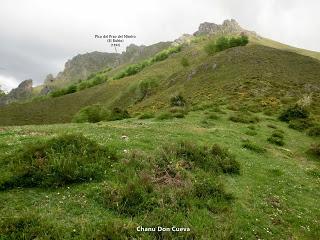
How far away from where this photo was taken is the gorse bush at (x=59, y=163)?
12445mm

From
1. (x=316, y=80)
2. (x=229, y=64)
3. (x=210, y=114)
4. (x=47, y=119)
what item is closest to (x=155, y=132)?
(x=210, y=114)

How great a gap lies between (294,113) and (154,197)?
33.9 metres

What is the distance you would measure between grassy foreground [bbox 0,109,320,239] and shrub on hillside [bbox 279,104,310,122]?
23.0 m

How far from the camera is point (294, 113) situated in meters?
41.8

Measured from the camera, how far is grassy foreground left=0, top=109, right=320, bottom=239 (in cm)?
1005

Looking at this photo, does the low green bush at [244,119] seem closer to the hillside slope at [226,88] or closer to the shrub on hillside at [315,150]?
the hillside slope at [226,88]

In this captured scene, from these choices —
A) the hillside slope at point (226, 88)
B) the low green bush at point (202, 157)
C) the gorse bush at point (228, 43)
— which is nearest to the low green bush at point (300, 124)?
the hillside slope at point (226, 88)

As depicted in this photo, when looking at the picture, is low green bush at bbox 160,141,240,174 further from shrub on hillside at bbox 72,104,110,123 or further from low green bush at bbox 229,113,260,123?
Result: shrub on hillside at bbox 72,104,110,123

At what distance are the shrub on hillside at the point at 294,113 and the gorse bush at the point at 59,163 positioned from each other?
1208 inches

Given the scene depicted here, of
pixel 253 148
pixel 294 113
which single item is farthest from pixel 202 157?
pixel 294 113

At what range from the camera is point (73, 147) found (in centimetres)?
1455

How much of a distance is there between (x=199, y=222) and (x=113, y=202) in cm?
274

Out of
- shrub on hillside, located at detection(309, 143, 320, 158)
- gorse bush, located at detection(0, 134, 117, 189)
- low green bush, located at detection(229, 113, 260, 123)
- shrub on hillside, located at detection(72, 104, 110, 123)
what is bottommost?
shrub on hillside, located at detection(72, 104, 110, 123)

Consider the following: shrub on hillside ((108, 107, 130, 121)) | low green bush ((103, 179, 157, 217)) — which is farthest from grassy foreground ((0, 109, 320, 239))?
shrub on hillside ((108, 107, 130, 121))
